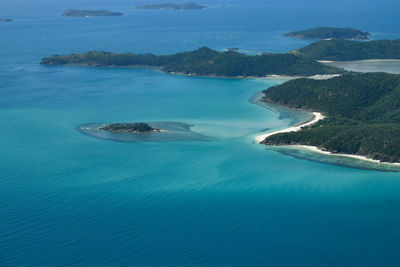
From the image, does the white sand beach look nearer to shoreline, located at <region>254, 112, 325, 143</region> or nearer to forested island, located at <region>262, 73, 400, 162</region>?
shoreline, located at <region>254, 112, 325, 143</region>

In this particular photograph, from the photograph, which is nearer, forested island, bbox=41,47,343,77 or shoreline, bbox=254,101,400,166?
shoreline, bbox=254,101,400,166

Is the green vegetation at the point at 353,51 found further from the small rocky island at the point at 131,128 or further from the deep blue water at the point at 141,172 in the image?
the small rocky island at the point at 131,128

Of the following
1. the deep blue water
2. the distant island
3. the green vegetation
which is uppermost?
the distant island

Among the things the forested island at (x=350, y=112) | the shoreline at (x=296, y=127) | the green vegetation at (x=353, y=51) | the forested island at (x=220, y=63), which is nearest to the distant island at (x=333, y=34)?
the green vegetation at (x=353, y=51)

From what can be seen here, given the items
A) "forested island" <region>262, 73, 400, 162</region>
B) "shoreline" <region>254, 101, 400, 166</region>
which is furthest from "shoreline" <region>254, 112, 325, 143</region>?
"forested island" <region>262, 73, 400, 162</region>

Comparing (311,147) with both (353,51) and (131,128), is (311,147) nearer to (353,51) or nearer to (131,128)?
(131,128)

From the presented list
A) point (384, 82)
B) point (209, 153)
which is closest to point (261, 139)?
point (209, 153)
